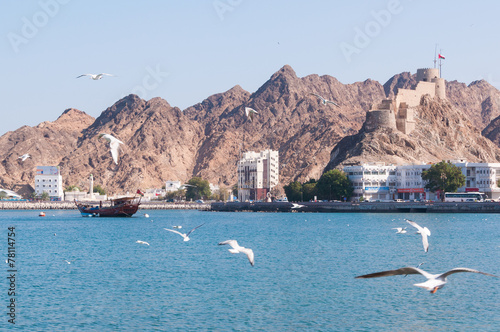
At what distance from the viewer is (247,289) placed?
44281 millimetres

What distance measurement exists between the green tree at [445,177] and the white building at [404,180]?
10619 millimetres

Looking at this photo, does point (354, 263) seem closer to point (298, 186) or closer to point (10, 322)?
point (10, 322)

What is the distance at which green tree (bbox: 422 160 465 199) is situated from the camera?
535 feet

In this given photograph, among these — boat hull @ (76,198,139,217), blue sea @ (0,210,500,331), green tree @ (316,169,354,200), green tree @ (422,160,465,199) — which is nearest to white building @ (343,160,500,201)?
green tree @ (316,169,354,200)

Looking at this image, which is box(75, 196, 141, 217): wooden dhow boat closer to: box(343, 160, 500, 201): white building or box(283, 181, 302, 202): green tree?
box(283, 181, 302, 202): green tree

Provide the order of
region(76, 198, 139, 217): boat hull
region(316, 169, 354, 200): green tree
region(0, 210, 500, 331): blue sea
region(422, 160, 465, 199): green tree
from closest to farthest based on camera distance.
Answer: region(0, 210, 500, 331): blue sea
region(422, 160, 465, 199): green tree
region(76, 198, 139, 217): boat hull
region(316, 169, 354, 200): green tree

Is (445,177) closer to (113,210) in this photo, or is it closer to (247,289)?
(113,210)

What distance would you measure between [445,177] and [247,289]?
128 metres

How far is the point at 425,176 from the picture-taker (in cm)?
16700

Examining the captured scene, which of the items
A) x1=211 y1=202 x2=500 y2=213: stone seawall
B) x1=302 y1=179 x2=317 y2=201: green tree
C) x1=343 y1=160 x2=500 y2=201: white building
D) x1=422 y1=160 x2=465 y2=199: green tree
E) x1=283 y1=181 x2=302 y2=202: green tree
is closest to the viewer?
Result: x1=211 y1=202 x2=500 y2=213: stone seawall

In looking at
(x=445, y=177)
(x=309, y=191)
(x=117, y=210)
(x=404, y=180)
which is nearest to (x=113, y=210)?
(x=117, y=210)

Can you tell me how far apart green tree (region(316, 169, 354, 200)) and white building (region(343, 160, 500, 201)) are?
4744 mm

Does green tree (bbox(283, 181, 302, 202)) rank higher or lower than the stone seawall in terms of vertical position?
higher

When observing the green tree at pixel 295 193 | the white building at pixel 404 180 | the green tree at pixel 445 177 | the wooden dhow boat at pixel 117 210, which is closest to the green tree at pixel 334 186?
the white building at pixel 404 180
